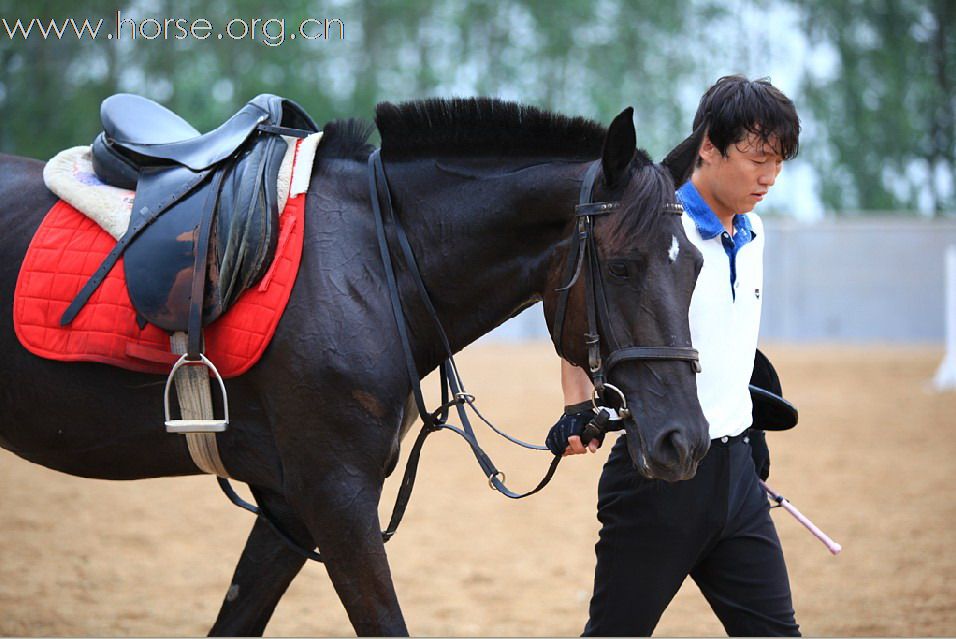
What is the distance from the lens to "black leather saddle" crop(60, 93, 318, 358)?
261 cm

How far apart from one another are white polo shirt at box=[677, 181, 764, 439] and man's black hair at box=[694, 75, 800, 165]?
0.62 ft

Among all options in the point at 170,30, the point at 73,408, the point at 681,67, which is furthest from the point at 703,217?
the point at 681,67

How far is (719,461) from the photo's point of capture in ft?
8.82

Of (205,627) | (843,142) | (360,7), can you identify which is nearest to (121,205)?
(205,627)

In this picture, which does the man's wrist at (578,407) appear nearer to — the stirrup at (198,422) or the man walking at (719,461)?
the man walking at (719,461)

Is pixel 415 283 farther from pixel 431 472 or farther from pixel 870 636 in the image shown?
pixel 431 472

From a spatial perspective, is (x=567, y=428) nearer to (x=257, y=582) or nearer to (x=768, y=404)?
(x=768, y=404)

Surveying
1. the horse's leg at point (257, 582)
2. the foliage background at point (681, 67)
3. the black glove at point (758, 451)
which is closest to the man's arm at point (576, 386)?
the black glove at point (758, 451)

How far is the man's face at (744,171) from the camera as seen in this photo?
8.66ft

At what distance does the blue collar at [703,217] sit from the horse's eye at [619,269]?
0.35 meters

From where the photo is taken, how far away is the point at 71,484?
802 cm

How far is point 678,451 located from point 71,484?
6.95m

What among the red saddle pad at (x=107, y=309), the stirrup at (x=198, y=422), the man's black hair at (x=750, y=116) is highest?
the man's black hair at (x=750, y=116)

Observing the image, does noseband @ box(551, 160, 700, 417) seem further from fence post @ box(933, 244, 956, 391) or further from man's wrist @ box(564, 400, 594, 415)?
fence post @ box(933, 244, 956, 391)
